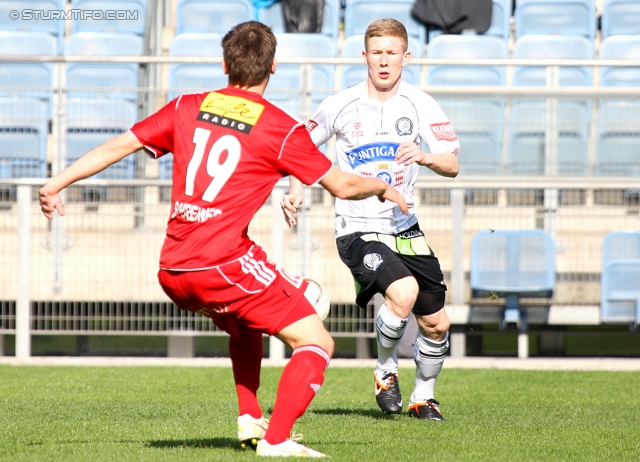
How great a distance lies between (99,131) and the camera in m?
9.85

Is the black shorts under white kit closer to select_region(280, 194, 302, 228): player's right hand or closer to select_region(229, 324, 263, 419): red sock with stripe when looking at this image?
select_region(280, 194, 302, 228): player's right hand

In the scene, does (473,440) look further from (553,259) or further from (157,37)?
(157,37)

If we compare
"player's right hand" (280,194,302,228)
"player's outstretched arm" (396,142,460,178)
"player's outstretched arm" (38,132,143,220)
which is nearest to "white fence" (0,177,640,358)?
"player's outstretched arm" (396,142,460,178)

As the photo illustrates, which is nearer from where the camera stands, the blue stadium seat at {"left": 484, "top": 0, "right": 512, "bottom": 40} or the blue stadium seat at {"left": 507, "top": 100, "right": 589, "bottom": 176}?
the blue stadium seat at {"left": 507, "top": 100, "right": 589, "bottom": 176}

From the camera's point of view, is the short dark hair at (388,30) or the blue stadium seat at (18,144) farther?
the blue stadium seat at (18,144)

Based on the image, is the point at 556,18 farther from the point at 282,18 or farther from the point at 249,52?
the point at 249,52

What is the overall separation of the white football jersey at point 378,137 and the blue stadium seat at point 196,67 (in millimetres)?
4530

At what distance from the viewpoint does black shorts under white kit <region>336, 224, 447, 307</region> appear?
229 inches

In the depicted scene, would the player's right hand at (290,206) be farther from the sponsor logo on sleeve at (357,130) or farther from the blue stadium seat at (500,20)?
the blue stadium seat at (500,20)

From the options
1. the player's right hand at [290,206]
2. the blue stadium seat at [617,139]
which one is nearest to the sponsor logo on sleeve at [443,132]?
the player's right hand at [290,206]

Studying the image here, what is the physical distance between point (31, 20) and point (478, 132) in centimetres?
646

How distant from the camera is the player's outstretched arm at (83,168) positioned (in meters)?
4.05

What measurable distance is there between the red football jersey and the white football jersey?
197 centimetres

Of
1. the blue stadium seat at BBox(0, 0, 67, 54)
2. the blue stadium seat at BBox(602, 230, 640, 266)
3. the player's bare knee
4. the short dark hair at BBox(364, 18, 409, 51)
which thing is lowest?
the player's bare knee
